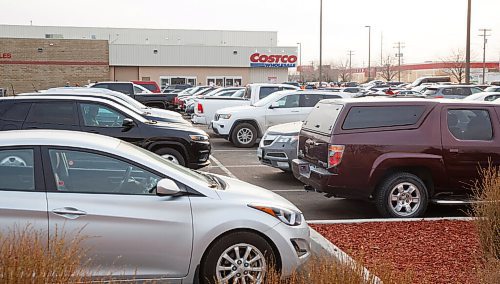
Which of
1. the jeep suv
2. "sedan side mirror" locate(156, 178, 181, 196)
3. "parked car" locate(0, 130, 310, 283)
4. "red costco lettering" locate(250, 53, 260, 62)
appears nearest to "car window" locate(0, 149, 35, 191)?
"parked car" locate(0, 130, 310, 283)

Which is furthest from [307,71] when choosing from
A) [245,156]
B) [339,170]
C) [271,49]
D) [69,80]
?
[339,170]

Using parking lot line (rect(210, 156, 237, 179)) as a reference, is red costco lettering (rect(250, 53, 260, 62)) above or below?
above

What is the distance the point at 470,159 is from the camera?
30.2 feet

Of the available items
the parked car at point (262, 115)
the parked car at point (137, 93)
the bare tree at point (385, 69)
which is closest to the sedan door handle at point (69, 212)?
the parked car at point (262, 115)

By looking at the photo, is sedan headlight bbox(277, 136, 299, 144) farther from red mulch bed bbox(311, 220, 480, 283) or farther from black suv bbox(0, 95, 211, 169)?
red mulch bed bbox(311, 220, 480, 283)

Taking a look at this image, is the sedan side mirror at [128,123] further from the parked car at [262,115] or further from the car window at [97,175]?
the parked car at [262,115]

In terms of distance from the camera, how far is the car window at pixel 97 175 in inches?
220

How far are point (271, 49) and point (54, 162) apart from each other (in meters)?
53.0

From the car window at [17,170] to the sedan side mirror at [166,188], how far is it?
1.09 m

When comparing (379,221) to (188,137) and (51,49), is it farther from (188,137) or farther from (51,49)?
(51,49)

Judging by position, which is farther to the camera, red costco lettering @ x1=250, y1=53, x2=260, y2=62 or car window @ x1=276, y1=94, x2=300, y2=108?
red costco lettering @ x1=250, y1=53, x2=260, y2=62

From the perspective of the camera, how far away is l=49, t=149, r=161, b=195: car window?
558 centimetres

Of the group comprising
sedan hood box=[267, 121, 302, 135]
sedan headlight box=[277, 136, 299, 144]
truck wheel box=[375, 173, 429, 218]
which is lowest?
truck wheel box=[375, 173, 429, 218]

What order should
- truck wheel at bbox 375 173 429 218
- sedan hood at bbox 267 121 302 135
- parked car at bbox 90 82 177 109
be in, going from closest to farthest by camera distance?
truck wheel at bbox 375 173 429 218, sedan hood at bbox 267 121 302 135, parked car at bbox 90 82 177 109
